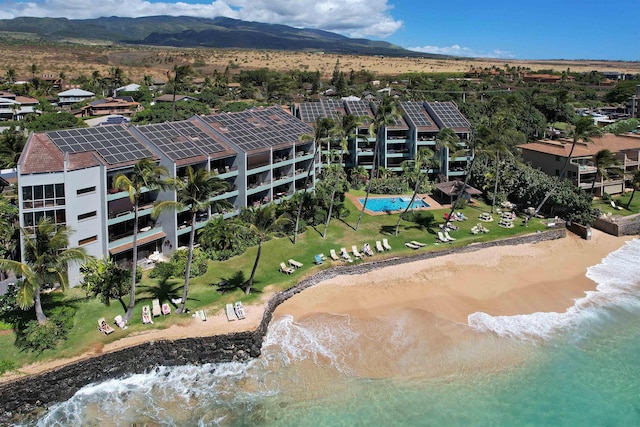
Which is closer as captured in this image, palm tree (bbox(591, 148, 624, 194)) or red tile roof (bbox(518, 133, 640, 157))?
palm tree (bbox(591, 148, 624, 194))

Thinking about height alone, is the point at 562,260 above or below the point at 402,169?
below

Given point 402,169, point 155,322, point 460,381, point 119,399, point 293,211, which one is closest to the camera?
point 119,399

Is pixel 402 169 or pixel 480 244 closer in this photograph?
pixel 480 244

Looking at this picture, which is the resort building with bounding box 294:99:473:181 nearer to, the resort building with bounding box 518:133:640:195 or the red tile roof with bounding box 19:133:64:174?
the resort building with bounding box 518:133:640:195

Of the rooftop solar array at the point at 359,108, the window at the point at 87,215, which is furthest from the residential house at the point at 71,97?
the window at the point at 87,215

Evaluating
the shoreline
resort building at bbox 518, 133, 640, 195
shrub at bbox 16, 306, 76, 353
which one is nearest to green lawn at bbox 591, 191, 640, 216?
resort building at bbox 518, 133, 640, 195

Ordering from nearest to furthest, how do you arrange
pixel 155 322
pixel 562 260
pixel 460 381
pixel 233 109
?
pixel 460 381, pixel 155 322, pixel 562 260, pixel 233 109

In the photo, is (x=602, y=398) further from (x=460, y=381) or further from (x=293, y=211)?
(x=293, y=211)

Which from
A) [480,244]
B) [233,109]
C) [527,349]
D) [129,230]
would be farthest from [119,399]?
[233,109]
